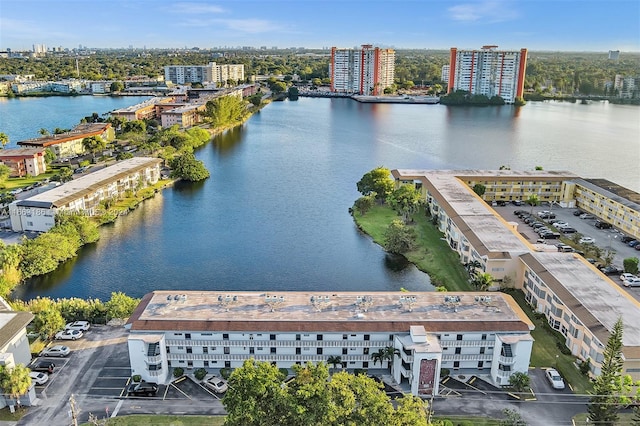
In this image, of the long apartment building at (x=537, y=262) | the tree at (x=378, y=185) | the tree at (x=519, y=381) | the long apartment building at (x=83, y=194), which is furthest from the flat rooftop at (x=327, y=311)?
the tree at (x=378, y=185)

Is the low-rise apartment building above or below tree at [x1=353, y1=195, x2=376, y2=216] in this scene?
above

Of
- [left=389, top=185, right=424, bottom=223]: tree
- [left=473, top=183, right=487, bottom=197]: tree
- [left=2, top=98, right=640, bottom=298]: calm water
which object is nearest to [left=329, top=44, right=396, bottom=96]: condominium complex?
[left=2, top=98, right=640, bottom=298]: calm water

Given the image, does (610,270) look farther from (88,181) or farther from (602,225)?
(88,181)

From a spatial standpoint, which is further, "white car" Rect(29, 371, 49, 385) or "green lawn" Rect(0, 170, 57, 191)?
"green lawn" Rect(0, 170, 57, 191)

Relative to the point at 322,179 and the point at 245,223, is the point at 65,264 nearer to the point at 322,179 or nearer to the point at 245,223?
the point at 245,223

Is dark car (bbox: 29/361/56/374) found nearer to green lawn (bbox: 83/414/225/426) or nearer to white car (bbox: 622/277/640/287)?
green lawn (bbox: 83/414/225/426)

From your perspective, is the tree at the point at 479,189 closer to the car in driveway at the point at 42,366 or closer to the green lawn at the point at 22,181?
the car in driveway at the point at 42,366

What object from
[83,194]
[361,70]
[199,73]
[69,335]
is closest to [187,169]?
[83,194]
